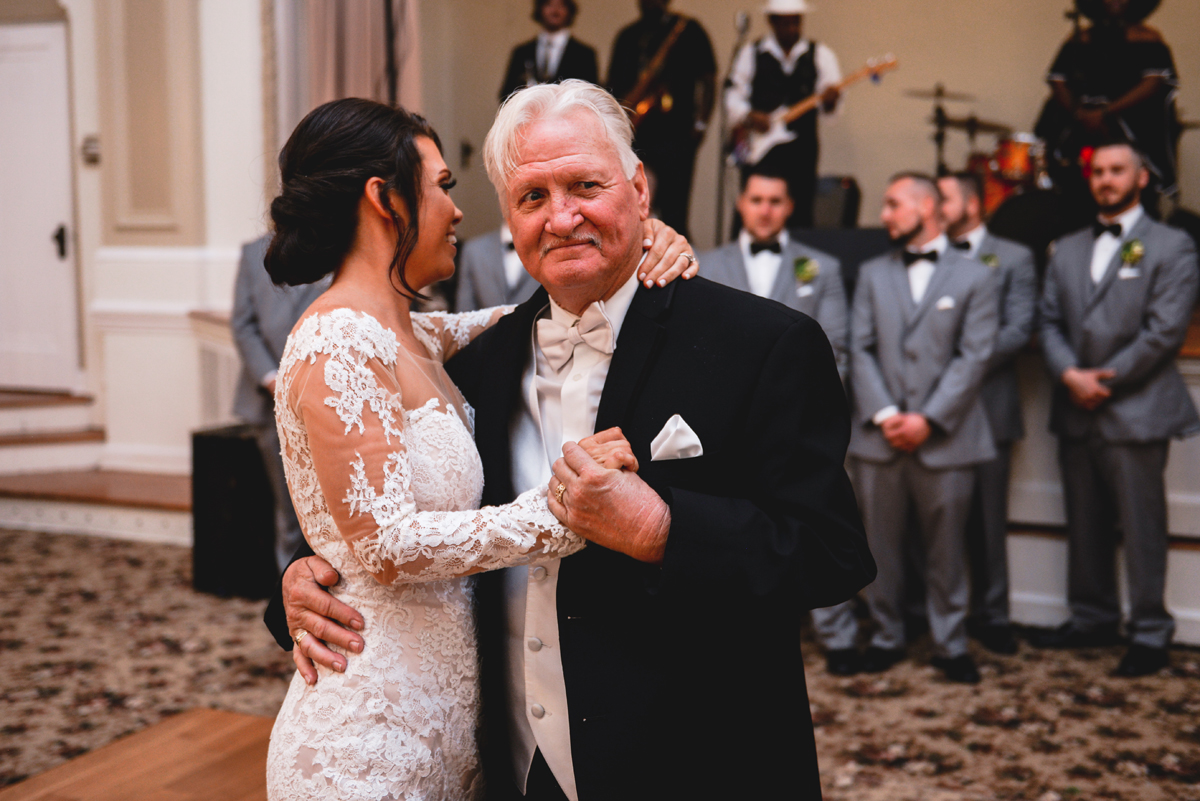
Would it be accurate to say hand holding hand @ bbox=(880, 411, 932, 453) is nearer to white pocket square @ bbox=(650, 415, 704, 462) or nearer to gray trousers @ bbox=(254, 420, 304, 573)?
gray trousers @ bbox=(254, 420, 304, 573)

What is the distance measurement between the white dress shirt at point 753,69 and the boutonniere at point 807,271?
235 centimetres

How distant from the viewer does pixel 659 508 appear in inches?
55.6

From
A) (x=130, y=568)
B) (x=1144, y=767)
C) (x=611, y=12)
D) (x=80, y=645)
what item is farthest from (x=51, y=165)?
(x=1144, y=767)

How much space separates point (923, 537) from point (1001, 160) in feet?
14.5

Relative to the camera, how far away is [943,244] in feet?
14.6

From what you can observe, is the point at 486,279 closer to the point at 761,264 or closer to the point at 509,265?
the point at 509,265

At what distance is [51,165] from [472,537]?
7265 millimetres

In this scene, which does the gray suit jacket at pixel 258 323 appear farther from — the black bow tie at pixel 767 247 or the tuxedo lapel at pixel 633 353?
the tuxedo lapel at pixel 633 353

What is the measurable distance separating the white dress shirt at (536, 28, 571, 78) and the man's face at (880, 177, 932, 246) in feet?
11.1

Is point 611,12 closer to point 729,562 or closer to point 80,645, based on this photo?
point 80,645

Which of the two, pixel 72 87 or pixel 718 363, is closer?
→ pixel 718 363

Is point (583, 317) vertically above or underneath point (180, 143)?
underneath

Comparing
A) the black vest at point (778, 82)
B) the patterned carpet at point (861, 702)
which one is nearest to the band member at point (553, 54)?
the black vest at point (778, 82)

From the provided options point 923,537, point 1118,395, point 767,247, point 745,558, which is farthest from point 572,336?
point 1118,395
